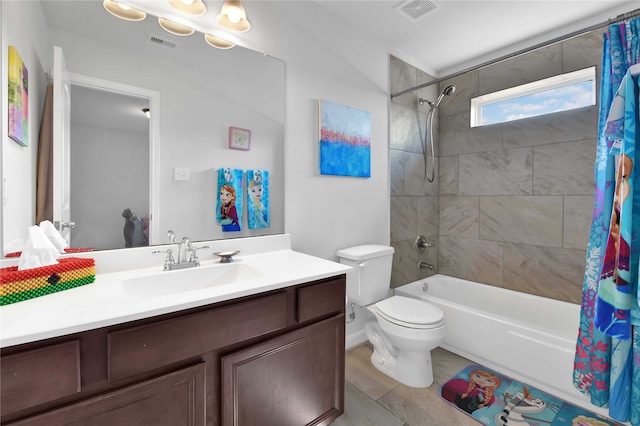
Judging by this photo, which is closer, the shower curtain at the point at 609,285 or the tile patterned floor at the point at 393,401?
the shower curtain at the point at 609,285

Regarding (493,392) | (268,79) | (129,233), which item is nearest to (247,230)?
(129,233)

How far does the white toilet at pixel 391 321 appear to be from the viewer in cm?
175

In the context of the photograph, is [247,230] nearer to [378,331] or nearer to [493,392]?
[378,331]

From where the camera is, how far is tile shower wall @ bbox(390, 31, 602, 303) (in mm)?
2227

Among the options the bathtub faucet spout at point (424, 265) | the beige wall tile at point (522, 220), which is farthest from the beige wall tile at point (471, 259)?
the bathtub faucet spout at point (424, 265)

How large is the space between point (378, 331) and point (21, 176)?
2133mm

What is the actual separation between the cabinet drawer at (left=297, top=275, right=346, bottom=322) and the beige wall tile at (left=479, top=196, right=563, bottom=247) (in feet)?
6.29

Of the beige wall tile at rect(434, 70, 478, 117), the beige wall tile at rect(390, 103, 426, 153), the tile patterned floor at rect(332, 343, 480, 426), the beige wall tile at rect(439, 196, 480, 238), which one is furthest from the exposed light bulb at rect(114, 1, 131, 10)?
the beige wall tile at rect(439, 196, 480, 238)

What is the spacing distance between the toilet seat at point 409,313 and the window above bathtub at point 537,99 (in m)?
1.83

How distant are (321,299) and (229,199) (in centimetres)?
76

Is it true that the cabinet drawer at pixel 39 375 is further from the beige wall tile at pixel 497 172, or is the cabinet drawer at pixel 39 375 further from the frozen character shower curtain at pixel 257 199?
the beige wall tile at pixel 497 172

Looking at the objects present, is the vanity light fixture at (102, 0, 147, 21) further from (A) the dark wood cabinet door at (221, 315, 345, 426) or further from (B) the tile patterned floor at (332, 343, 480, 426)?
(B) the tile patterned floor at (332, 343, 480, 426)

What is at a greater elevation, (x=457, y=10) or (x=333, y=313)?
(x=457, y=10)

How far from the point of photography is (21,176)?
113cm
